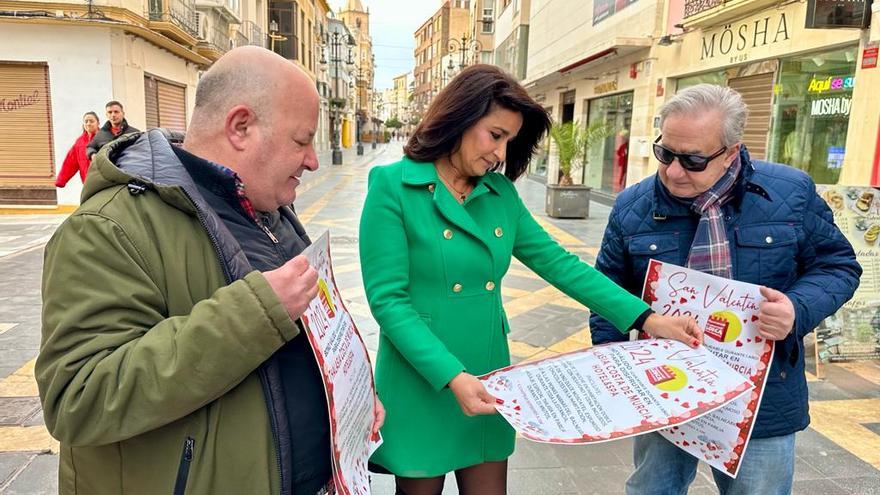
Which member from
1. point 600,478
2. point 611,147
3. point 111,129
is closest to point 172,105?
point 111,129

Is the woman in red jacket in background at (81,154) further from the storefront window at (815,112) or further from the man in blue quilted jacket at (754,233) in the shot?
the storefront window at (815,112)

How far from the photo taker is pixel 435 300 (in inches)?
71.4

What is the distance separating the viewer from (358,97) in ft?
254

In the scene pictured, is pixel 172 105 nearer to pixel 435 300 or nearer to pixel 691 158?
pixel 435 300

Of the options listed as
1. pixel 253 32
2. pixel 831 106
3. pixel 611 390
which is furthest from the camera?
pixel 253 32

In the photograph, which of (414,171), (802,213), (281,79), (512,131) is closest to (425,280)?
(414,171)

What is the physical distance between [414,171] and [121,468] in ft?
3.67

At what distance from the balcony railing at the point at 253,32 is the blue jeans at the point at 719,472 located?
24131mm

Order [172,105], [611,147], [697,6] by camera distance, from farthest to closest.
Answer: [172,105], [611,147], [697,6]

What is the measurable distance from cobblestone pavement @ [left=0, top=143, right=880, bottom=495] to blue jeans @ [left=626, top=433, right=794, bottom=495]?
80 cm

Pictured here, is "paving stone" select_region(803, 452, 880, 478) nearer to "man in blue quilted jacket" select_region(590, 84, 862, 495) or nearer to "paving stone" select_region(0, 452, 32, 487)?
"man in blue quilted jacket" select_region(590, 84, 862, 495)

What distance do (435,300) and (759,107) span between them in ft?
30.2

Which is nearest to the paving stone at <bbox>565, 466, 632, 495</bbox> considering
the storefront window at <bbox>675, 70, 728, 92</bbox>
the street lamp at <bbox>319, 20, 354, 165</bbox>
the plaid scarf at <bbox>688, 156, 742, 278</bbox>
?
the plaid scarf at <bbox>688, 156, 742, 278</bbox>

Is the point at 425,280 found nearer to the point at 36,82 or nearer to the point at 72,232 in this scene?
the point at 72,232
